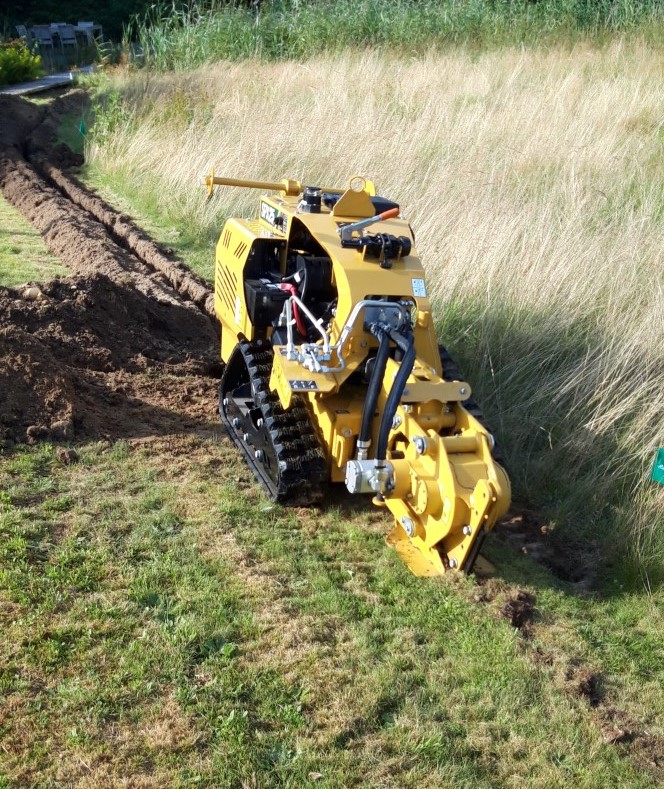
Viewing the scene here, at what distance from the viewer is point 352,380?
526 centimetres

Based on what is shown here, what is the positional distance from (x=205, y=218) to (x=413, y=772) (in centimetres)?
871

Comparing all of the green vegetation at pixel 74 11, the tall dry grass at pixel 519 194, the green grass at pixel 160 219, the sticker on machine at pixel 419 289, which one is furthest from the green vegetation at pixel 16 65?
the sticker on machine at pixel 419 289

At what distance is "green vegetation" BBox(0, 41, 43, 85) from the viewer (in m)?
23.9

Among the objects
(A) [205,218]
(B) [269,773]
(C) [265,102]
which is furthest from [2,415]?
(C) [265,102]

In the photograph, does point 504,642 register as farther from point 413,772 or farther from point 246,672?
point 246,672

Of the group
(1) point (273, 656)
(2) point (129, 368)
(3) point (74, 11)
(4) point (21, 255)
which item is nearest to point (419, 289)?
(1) point (273, 656)

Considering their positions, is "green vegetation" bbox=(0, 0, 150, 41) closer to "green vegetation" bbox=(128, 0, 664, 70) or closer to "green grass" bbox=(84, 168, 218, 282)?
"green vegetation" bbox=(128, 0, 664, 70)

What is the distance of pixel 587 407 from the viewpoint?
19.3 ft

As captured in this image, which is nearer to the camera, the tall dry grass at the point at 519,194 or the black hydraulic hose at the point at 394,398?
the black hydraulic hose at the point at 394,398

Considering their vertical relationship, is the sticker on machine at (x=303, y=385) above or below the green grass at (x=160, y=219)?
above

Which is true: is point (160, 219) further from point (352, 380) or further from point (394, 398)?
point (394, 398)

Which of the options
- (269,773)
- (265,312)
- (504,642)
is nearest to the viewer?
(269,773)

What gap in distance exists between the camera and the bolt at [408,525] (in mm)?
A: 4587

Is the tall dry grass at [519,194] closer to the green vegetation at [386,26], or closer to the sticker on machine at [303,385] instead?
the green vegetation at [386,26]
